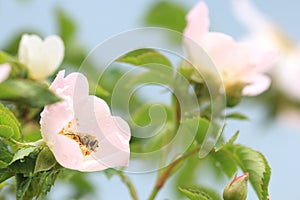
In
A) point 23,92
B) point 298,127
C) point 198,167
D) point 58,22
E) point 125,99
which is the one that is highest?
point 23,92

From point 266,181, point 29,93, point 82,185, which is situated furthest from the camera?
point 82,185

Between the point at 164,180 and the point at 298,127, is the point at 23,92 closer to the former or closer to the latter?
the point at 164,180

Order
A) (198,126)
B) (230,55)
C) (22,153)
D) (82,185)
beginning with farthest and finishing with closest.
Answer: (82,185)
(230,55)
(198,126)
(22,153)

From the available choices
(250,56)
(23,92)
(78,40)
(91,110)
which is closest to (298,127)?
(78,40)

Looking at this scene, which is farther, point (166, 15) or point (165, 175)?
point (166, 15)

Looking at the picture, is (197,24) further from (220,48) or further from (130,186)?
(130,186)

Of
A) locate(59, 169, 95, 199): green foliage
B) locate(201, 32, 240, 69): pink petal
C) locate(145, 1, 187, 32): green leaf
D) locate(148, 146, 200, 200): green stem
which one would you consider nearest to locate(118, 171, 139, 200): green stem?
locate(148, 146, 200, 200): green stem

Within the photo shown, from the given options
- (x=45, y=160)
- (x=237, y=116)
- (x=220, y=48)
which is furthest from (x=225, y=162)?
(x=45, y=160)

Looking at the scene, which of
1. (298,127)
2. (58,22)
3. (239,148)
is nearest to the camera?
(239,148)
